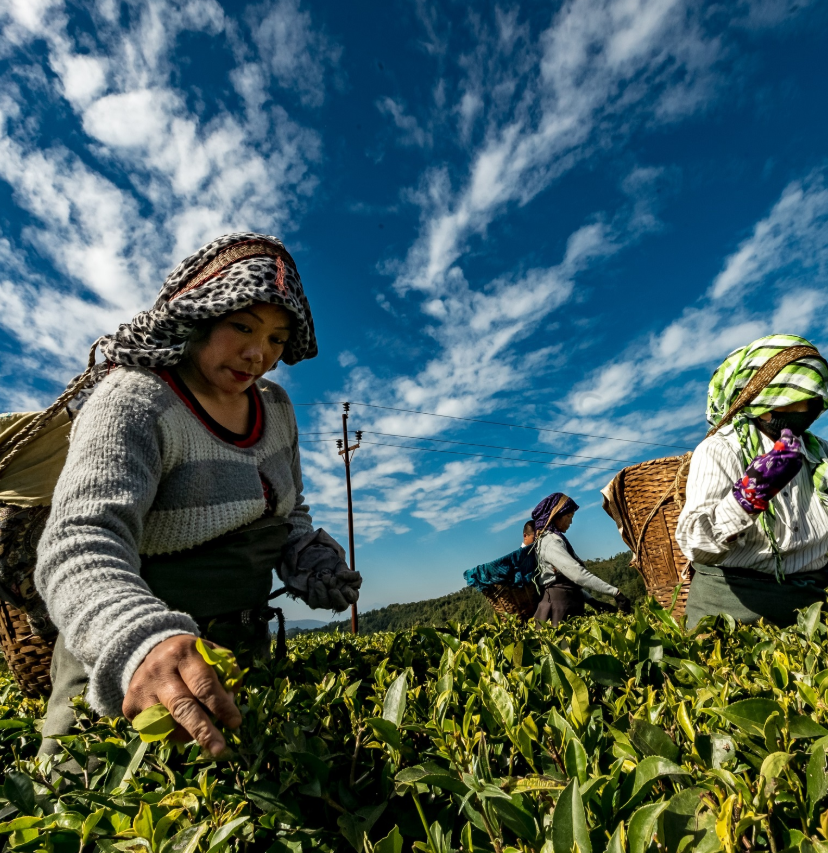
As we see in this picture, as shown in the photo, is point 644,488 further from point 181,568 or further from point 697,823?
point 697,823

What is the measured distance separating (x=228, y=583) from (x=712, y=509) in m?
2.14

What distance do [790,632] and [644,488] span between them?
2.84 metres

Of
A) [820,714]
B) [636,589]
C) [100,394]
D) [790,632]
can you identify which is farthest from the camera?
[636,589]

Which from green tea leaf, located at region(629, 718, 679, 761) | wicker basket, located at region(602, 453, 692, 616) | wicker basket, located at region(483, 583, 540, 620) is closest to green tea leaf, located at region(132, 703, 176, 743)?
green tea leaf, located at region(629, 718, 679, 761)

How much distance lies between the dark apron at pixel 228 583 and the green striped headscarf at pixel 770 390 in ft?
7.04

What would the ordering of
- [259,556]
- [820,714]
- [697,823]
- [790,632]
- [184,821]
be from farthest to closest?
[259,556]
[790,632]
[820,714]
[184,821]
[697,823]

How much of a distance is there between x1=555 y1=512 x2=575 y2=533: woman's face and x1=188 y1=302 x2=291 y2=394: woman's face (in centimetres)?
628

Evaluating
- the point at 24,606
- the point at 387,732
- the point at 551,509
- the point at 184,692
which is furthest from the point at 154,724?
the point at 551,509

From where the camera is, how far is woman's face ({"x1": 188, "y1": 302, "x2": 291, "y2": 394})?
65.9 inches

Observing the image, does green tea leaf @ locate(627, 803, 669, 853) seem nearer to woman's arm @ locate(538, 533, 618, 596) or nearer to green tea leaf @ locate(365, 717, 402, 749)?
green tea leaf @ locate(365, 717, 402, 749)

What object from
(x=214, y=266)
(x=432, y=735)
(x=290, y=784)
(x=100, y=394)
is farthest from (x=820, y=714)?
(x=214, y=266)

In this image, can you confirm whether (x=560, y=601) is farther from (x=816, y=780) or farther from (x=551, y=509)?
(x=816, y=780)

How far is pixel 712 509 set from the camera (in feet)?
8.50

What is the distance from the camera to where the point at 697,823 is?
600 mm
